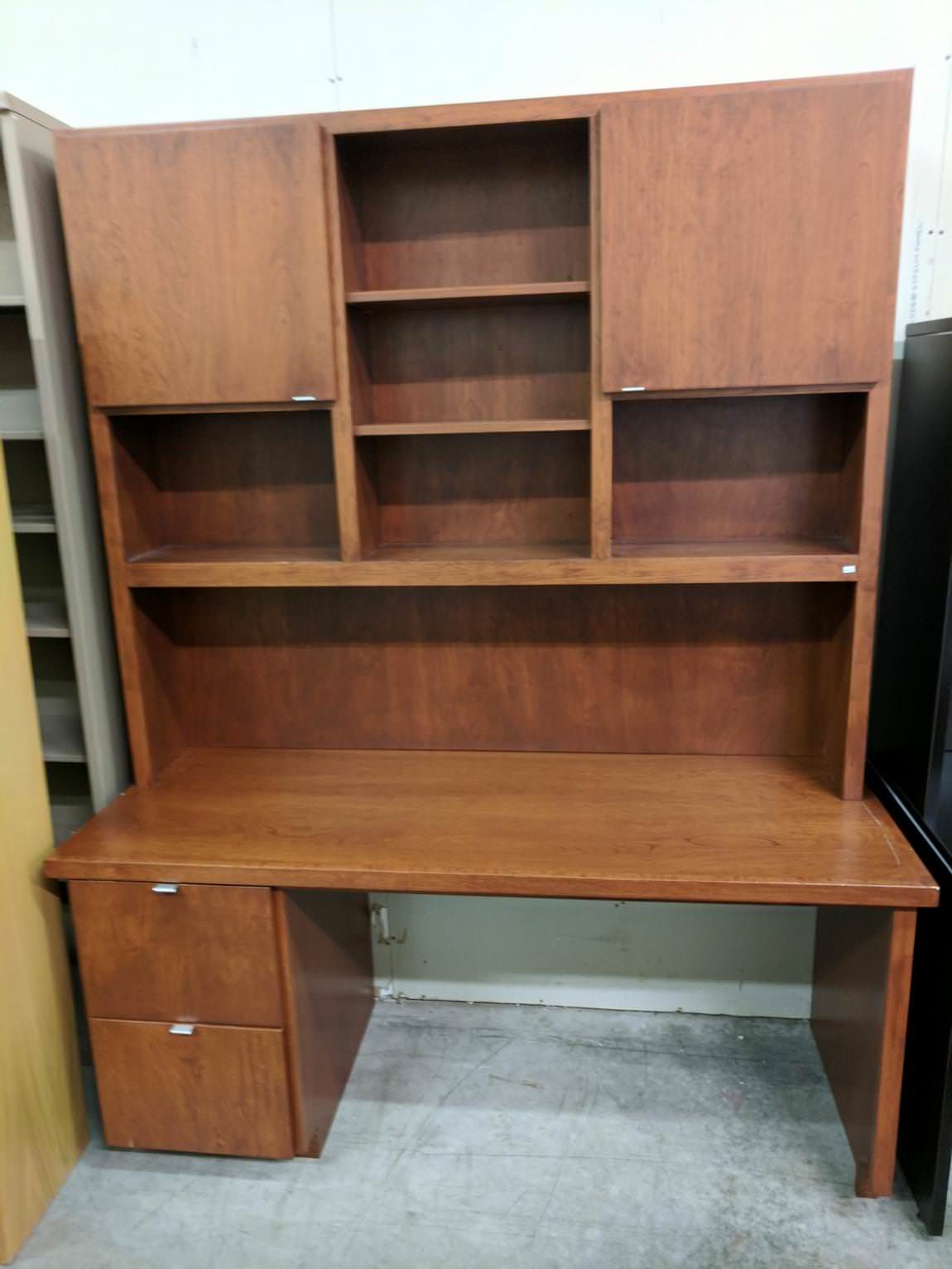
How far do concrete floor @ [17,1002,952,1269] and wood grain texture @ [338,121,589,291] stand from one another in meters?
1.89

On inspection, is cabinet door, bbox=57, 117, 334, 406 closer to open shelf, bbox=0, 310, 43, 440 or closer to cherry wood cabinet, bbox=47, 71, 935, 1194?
cherry wood cabinet, bbox=47, 71, 935, 1194

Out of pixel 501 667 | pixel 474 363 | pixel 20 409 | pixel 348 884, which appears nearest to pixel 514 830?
pixel 348 884

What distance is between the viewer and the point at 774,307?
178 cm

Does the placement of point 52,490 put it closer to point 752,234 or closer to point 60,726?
point 60,726

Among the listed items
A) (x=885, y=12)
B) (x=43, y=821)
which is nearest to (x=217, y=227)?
(x=43, y=821)

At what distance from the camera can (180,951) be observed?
75.4 inches

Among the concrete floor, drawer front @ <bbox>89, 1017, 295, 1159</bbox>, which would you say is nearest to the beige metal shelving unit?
drawer front @ <bbox>89, 1017, 295, 1159</bbox>

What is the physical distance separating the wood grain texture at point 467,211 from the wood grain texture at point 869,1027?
1498mm

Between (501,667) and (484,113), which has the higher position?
(484,113)

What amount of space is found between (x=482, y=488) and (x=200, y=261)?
0.77 m

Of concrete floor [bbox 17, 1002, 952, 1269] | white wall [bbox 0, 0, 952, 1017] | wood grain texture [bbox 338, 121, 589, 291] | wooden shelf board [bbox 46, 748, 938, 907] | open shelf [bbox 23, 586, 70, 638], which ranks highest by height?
white wall [bbox 0, 0, 952, 1017]

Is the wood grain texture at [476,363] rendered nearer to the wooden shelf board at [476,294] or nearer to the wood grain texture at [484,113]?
the wooden shelf board at [476,294]

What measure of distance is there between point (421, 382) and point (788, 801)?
4.11ft

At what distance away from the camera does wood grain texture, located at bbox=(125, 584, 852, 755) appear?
2227 millimetres
